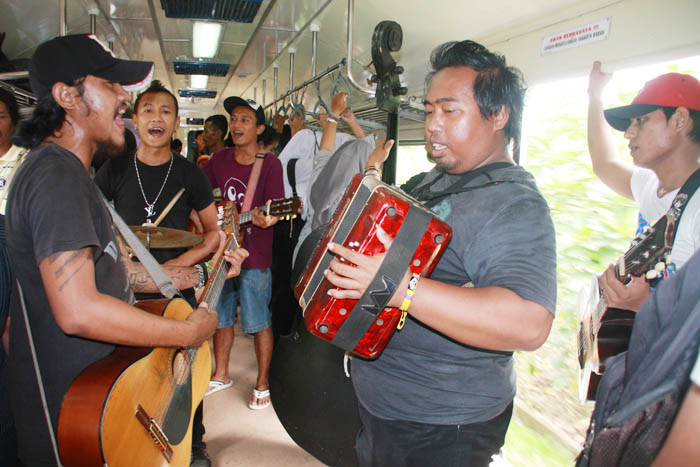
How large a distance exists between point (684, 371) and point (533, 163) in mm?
2392

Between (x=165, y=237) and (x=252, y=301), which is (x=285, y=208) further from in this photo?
(x=252, y=301)

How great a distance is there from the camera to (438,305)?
3.37 feet

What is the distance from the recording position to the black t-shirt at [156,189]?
263 cm

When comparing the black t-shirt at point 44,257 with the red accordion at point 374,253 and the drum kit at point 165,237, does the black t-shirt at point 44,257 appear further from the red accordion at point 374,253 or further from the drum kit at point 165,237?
the drum kit at point 165,237

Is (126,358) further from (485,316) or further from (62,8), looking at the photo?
(62,8)

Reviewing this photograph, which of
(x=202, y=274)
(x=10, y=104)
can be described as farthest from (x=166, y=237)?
(x=10, y=104)

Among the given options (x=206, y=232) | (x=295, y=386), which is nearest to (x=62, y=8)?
(x=206, y=232)

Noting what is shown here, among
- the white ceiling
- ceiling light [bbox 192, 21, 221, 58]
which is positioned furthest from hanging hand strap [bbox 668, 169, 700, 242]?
ceiling light [bbox 192, 21, 221, 58]

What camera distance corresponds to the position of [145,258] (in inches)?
71.4

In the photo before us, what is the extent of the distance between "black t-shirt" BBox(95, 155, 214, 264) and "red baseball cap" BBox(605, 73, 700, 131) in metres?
2.49

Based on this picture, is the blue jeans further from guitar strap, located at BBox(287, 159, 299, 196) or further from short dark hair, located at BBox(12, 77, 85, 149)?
guitar strap, located at BBox(287, 159, 299, 196)

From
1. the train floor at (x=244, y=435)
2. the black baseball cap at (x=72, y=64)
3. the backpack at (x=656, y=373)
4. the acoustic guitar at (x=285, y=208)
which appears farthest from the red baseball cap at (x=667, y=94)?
the train floor at (x=244, y=435)

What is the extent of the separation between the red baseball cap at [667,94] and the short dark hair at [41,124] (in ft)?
7.39

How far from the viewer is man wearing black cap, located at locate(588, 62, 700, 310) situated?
1.51 meters
